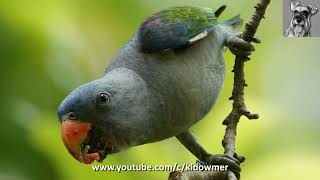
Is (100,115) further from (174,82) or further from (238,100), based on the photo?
(238,100)

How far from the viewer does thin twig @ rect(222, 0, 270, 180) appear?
1075 mm

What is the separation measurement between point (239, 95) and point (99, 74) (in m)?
0.35

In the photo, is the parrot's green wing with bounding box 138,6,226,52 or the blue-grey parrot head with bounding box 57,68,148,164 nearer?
the blue-grey parrot head with bounding box 57,68,148,164

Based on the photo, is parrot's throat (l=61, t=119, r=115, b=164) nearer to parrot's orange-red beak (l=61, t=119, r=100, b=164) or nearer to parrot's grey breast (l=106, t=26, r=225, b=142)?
parrot's orange-red beak (l=61, t=119, r=100, b=164)

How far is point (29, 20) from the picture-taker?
123 cm

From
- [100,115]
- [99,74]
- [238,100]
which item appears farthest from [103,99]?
[238,100]

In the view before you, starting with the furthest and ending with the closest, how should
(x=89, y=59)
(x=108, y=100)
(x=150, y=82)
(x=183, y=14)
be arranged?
(x=89, y=59) → (x=183, y=14) → (x=150, y=82) → (x=108, y=100)

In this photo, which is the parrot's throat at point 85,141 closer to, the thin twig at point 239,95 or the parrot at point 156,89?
the parrot at point 156,89

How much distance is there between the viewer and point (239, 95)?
1.15 metres

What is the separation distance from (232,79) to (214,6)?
0.70ft

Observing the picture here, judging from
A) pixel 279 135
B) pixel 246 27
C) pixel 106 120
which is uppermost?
pixel 246 27

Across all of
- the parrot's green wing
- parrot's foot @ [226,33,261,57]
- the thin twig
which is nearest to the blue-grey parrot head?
the parrot's green wing

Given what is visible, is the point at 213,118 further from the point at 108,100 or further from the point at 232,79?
the point at 108,100

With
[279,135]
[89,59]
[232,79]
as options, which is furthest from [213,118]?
[89,59]
